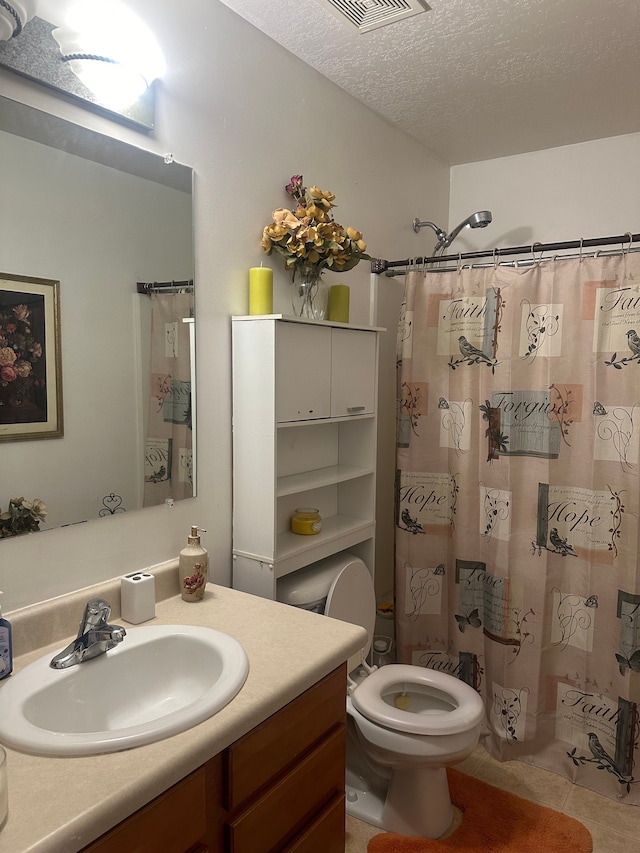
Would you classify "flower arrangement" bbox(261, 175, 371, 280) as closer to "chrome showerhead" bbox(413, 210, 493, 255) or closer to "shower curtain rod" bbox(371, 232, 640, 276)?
"shower curtain rod" bbox(371, 232, 640, 276)

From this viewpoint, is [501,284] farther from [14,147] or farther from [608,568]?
[14,147]

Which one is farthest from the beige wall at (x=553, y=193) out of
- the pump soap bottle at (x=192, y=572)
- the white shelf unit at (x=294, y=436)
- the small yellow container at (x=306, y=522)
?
the pump soap bottle at (x=192, y=572)

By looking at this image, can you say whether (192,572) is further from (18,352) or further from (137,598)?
(18,352)

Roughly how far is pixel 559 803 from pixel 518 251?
6.21 feet

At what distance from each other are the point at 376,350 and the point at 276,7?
3.51ft

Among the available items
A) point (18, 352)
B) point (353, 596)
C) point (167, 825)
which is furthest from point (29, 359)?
point (353, 596)

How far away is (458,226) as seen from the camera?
2.61m

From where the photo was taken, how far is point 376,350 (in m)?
2.17

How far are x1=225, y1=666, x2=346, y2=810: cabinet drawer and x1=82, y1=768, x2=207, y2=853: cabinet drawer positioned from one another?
0.08 meters

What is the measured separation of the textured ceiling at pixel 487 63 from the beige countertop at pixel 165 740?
1.66 meters

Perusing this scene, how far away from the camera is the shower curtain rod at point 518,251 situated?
Answer: 2.00m

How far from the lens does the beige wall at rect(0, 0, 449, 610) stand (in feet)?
4.53

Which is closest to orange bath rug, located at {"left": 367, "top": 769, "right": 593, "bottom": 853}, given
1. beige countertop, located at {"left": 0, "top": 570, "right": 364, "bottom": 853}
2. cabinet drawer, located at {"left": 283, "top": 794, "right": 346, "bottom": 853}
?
cabinet drawer, located at {"left": 283, "top": 794, "right": 346, "bottom": 853}

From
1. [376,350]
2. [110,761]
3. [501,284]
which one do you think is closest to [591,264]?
[501,284]
